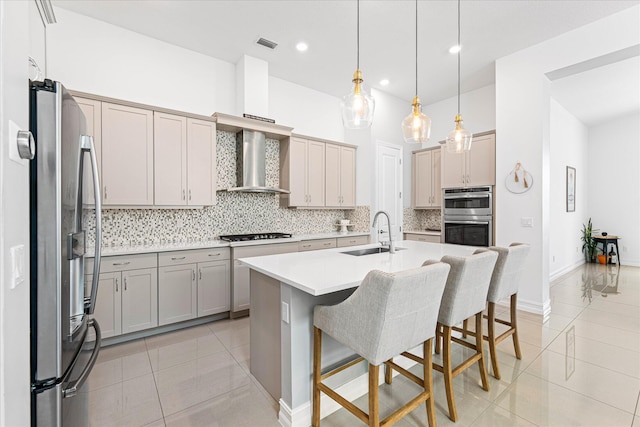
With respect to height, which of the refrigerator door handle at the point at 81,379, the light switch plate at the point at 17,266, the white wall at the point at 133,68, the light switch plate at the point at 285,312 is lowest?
the refrigerator door handle at the point at 81,379

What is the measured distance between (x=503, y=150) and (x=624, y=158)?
186 inches

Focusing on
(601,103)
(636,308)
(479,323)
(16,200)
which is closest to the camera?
(16,200)

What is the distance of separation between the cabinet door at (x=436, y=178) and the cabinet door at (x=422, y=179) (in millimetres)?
60

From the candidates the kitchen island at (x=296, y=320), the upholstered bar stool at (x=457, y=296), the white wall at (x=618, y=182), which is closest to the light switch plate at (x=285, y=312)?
the kitchen island at (x=296, y=320)

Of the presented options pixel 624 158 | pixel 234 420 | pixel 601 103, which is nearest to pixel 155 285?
pixel 234 420

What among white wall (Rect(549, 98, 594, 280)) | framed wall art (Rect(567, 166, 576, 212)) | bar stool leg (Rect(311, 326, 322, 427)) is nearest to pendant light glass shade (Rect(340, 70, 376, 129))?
bar stool leg (Rect(311, 326, 322, 427))

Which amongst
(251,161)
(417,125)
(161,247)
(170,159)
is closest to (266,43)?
(251,161)

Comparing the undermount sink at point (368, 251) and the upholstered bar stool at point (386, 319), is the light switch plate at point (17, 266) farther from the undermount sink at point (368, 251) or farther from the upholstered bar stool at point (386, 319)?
the undermount sink at point (368, 251)

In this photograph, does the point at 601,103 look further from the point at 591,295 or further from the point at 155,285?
the point at 155,285

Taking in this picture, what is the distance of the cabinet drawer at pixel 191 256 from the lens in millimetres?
3117

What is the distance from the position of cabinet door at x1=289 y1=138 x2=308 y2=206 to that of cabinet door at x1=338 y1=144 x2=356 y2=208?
31.7 inches

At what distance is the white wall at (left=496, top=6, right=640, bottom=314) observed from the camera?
3439mm

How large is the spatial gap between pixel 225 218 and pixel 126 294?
1.52 m

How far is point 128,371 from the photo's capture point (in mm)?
2393
